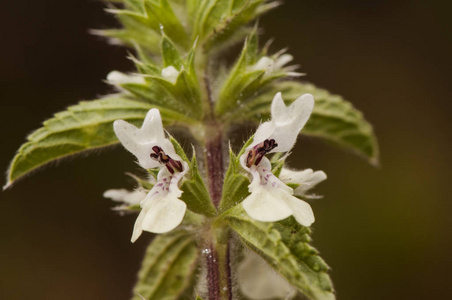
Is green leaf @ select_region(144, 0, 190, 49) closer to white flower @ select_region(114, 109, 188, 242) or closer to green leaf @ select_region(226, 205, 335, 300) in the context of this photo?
white flower @ select_region(114, 109, 188, 242)

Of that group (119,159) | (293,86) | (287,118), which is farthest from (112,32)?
(119,159)

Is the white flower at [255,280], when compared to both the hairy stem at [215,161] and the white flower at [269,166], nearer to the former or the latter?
the hairy stem at [215,161]

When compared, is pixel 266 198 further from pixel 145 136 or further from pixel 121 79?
pixel 121 79

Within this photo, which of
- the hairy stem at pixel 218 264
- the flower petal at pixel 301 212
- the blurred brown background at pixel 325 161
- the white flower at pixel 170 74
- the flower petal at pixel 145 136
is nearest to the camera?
the flower petal at pixel 301 212

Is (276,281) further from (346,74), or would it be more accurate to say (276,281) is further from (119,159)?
(346,74)

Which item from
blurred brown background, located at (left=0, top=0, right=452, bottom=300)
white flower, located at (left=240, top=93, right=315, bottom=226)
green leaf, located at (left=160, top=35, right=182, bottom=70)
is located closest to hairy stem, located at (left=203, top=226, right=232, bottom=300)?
white flower, located at (left=240, top=93, right=315, bottom=226)

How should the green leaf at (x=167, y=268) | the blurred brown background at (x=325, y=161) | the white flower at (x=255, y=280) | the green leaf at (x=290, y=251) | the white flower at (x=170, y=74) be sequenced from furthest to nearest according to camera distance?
the blurred brown background at (x=325, y=161) → the white flower at (x=255, y=280) → the green leaf at (x=167, y=268) → the white flower at (x=170, y=74) → the green leaf at (x=290, y=251)

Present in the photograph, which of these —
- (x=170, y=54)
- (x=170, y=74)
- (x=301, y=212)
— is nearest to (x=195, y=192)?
(x=301, y=212)

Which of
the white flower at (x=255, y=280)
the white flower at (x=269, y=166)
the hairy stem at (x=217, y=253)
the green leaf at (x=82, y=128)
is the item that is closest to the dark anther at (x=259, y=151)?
the white flower at (x=269, y=166)
